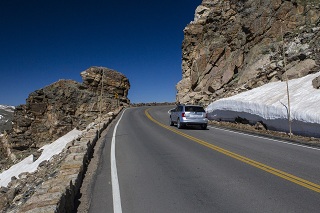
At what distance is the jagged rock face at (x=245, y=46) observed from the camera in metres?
28.1

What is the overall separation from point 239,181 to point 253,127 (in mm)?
13592

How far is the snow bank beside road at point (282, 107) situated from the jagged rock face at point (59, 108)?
42.5 meters

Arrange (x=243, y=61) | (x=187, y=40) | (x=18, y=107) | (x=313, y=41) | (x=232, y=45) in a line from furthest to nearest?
1. (x=18, y=107)
2. (x=187, y=40)
3. (x=232, y=45)
4. (x=243, y=61)
5. (x=313, y=41)

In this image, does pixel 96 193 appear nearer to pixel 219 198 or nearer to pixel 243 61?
pixel 219 198

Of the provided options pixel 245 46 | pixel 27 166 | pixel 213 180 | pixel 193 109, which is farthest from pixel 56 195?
pixel 245 46

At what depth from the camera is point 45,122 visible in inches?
2643

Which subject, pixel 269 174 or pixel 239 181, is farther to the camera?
pixel 269 174

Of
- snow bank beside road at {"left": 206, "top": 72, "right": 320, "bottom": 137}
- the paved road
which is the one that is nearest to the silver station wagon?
snow bank beside road at {"left": 206, "top": 72, "right": 320, "bottom": 137}

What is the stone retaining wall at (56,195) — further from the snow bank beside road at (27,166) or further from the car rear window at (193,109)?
the snow bank beside road at (27,166)

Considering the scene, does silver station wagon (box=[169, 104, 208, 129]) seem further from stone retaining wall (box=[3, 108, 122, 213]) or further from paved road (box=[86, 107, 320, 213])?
stone retaining wall (box=[3, 108, 122, 213])

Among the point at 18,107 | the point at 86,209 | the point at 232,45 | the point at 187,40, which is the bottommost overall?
the point at 86,209

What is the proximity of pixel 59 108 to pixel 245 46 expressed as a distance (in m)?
43.0

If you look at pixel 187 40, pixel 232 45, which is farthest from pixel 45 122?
pixel 232 45

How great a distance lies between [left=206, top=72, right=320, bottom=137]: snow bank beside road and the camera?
49.6 ft
